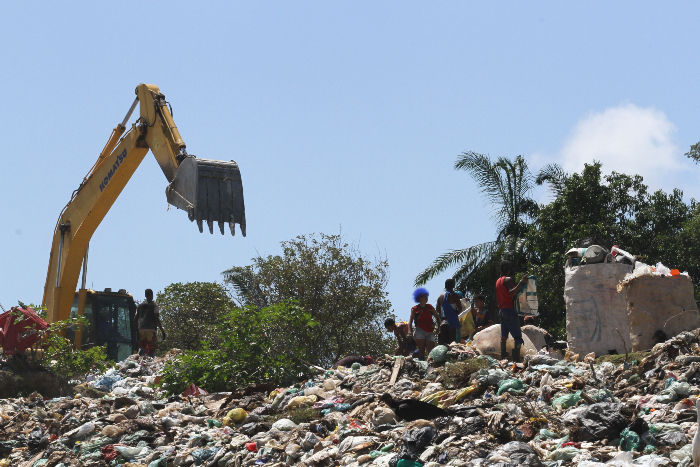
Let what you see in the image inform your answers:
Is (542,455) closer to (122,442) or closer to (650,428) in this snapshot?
(650,428)

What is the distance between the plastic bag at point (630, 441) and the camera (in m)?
5.86

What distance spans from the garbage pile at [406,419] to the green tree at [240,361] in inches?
11.6

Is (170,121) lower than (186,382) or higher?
higher

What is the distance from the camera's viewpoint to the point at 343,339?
65.4 ft

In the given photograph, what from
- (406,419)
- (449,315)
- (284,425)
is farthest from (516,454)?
(449,315)

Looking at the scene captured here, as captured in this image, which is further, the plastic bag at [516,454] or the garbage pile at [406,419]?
the garbage pile at [406,419]

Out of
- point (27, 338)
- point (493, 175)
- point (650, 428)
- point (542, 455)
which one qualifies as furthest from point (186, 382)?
point (493, 175)

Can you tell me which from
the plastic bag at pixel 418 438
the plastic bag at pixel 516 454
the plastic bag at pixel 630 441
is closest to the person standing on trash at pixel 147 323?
the plastic bag at pixel 418 438

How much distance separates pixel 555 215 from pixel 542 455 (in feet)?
42.4

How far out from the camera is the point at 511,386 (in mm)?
7691

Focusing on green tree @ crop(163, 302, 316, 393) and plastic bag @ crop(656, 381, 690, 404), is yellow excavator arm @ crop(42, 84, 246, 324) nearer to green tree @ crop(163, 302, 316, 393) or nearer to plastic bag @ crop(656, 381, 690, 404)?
green tree @ crop(163, 302, 316, 393)

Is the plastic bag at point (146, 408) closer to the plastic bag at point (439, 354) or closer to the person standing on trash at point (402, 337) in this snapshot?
the plastic bag at point (439, 354)

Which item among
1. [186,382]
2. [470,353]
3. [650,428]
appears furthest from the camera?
[186,382]

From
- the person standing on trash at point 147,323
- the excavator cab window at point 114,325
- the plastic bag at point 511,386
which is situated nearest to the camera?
the plastic bag at point 511,386
